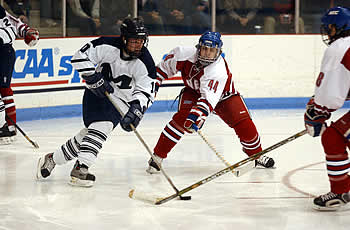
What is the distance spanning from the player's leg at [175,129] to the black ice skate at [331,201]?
1.07 m

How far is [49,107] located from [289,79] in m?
2.70

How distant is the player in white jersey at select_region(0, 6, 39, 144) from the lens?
199 inches

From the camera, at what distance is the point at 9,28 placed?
5090 mm

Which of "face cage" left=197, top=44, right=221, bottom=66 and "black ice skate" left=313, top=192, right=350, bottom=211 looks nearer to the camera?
"black ice skate" left=313, top=192, right=350, bottom=211

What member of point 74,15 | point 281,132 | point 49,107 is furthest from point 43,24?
point 281,132

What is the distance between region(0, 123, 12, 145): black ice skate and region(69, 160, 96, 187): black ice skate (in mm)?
1479

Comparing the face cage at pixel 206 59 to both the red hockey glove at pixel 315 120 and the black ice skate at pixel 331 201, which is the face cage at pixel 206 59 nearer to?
the red hockey glove at pixel 315 120

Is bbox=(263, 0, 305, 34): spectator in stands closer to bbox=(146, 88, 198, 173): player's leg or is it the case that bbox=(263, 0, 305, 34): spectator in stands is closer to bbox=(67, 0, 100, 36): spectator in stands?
bbox=(67, 0, 100, 36): spectator in stands

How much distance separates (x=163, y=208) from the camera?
3375 millimetres

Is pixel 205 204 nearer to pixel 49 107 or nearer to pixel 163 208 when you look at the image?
pixel 163 208

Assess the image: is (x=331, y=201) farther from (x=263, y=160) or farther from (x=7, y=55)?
(x=7, y=55)

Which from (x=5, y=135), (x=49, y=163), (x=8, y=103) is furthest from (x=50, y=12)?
(x=49, y=163)

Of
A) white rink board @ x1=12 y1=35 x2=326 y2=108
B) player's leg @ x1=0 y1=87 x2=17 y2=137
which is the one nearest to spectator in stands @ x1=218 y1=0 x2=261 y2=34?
white rink board @ x1=12 y1=35 x2=326 y2=108

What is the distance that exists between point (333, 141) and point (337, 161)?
108 millimetres
